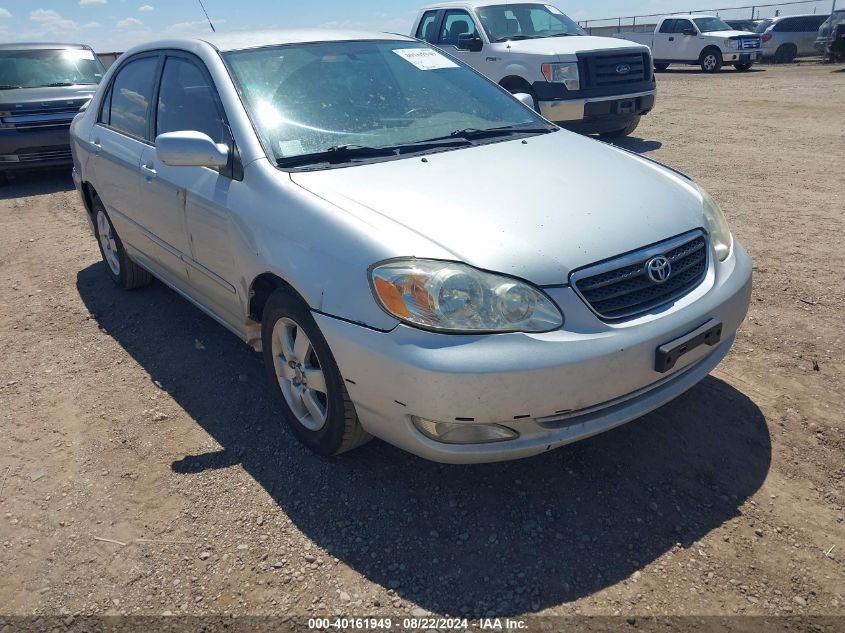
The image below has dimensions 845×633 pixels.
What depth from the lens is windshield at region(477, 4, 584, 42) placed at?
970cm

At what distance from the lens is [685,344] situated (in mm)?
2574

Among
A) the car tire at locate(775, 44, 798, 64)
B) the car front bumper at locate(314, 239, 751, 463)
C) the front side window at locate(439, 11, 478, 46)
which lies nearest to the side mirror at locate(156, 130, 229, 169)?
the car front bumper at locate(314, 239, 751, 463)

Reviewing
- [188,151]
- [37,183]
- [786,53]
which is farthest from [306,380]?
[786,53]

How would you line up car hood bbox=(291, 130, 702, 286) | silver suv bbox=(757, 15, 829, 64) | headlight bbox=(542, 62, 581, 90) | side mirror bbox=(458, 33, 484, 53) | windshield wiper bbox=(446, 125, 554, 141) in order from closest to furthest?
car hood bbox=(291, 130, 702, 286)
windshield wiper bbox=(446, 125, 554, 141)
headlight bbox=(542, 62, 581, 90)
side mirror bbox=(458, 33, 484, 53)
silver suv bbox=(757, 15, 829, 64)

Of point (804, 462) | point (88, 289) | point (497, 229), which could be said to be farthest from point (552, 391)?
point (88, 289)

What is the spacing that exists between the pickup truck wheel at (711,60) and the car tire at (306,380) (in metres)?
22.1

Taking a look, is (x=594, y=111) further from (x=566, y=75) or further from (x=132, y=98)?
(x=132, y=98)

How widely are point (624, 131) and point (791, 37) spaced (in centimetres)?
1820

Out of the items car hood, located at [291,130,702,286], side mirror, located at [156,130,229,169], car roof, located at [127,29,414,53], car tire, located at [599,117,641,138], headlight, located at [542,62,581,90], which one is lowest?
car tire, located at [599,117,641,138]

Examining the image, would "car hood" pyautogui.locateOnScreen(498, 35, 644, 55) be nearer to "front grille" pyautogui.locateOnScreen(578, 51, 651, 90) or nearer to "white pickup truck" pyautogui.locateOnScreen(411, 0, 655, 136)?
"white pickup truck" pyautogui.locateOnScreen(411, 0, 655, 136)

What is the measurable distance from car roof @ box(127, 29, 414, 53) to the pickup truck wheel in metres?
20.5

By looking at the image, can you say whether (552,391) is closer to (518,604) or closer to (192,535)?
(518,604)

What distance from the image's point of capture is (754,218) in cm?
597

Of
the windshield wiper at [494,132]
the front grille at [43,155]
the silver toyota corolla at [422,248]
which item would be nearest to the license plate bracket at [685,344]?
the silver toyota corolla at [422,248]
